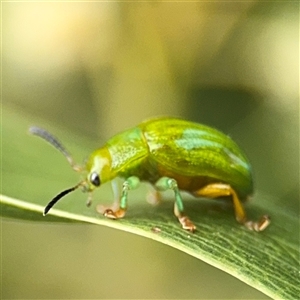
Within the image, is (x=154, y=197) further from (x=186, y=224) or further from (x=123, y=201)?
(x=186, y=224)

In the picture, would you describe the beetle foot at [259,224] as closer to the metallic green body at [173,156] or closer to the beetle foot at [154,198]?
the metallic green body at [173,156]

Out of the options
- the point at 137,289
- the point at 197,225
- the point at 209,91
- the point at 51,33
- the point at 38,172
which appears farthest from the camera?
the point at 51,33

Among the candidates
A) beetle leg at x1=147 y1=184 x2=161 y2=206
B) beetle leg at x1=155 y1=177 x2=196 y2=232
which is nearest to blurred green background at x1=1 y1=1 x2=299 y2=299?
beetle leg at x1=147 y1=184 x2=161 y2=206

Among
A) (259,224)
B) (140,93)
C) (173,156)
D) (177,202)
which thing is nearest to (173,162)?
(173,156)

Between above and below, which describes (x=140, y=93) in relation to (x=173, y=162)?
above

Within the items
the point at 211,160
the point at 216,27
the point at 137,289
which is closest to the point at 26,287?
the point at 137,289

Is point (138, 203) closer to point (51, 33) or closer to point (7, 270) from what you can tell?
point (7, 270)
